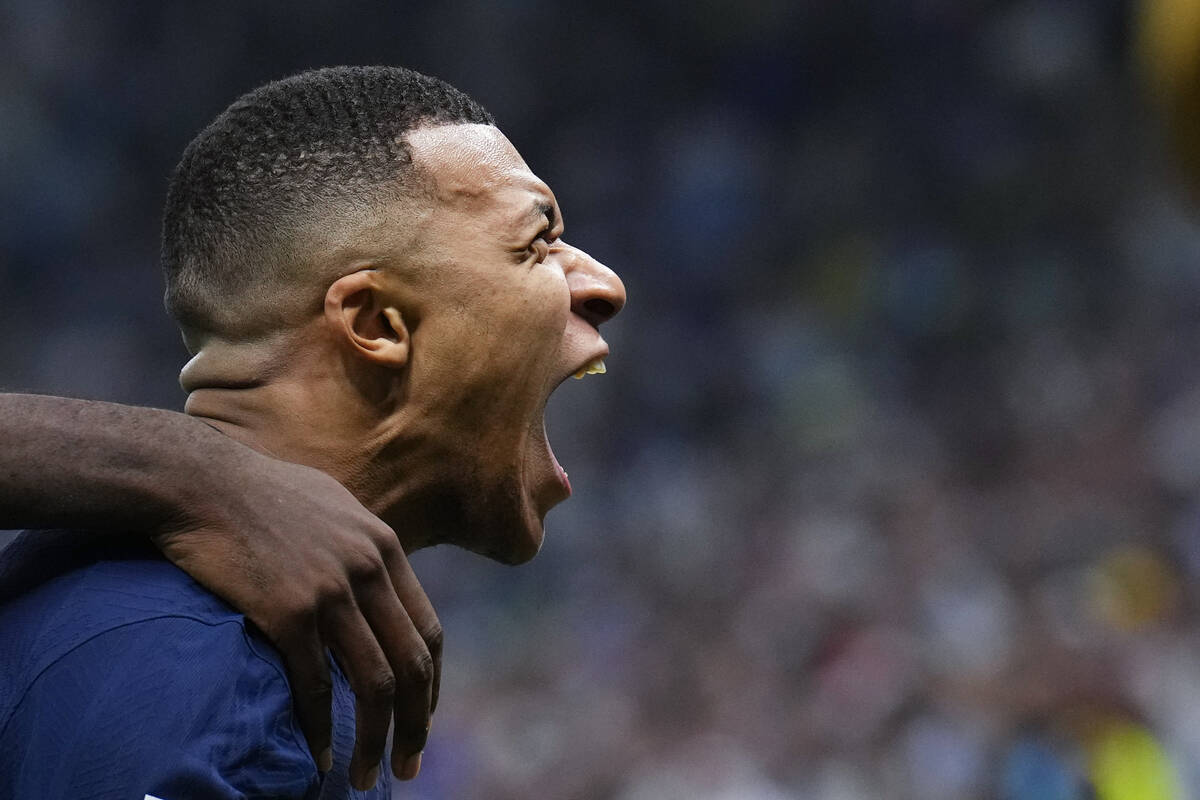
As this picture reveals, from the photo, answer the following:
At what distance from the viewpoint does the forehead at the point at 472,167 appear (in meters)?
1.75

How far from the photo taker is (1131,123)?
31.2ft

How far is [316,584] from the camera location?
1426mm

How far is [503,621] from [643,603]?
814 millimetres

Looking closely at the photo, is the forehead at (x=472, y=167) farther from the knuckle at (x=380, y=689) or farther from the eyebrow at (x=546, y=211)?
the knuckle at (x=380, y=689)

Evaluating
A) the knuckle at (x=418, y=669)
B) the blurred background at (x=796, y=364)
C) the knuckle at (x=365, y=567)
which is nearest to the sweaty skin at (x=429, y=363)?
the knuckle at (x=418, y=669)

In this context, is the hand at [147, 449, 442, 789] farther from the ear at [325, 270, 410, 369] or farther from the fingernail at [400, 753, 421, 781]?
the ear at [325, 270, 410, 369]

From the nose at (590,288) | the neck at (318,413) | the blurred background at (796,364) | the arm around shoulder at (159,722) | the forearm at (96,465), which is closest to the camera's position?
the arm around shoulder at (159,722)

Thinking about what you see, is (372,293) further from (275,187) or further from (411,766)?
(411,766)

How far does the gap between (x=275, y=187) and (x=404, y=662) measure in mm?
576

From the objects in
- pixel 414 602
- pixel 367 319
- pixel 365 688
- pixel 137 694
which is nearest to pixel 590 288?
pixel 367 319

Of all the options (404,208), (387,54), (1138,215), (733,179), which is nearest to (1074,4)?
(1138,215)

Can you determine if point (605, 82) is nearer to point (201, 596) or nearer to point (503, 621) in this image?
point (503, 621)

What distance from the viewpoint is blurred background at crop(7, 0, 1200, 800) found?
6711mm

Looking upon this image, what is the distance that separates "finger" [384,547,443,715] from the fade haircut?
0.35 meters
